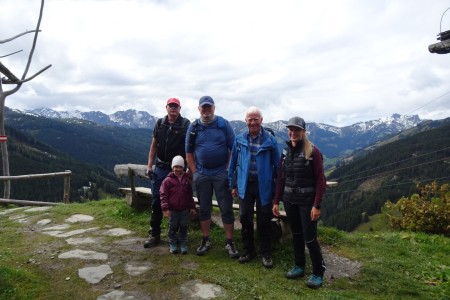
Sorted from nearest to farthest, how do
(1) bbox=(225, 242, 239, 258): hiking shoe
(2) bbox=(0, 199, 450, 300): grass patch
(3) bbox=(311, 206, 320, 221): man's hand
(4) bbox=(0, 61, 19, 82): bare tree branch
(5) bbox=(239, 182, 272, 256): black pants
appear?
(2) bbox=(0, 199, 450, 300): grass patch
(3) bbox=(311, 206, 320, 221): man's hand
(5) bbox=(239, 182, 272, 256): black pants
(1) bbox=(225, 242, 239, 258): hiking shoe
(4) bbox=(0, 61, 19, 82): bare tree branch

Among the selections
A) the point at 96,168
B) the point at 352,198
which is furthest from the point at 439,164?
the point at 96,168

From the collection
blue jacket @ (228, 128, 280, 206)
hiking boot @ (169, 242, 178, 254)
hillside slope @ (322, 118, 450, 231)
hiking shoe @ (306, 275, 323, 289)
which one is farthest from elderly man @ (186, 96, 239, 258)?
hillside slope @ (322, 118, 450, 231)

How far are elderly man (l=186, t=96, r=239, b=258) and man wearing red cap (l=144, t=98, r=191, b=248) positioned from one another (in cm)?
47

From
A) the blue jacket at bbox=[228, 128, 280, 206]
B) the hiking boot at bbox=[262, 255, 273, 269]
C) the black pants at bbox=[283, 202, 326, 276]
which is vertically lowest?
the hiking boot at bbox=[262, 255, 273, 269]

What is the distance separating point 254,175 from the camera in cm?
587

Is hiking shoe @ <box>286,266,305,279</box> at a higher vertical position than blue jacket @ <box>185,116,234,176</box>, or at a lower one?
lower

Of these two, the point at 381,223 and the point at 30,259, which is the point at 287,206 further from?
the point at 381,223

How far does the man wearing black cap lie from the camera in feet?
16.8

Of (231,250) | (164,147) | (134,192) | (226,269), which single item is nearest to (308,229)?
(226,269)

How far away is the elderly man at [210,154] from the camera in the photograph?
6.11 metres

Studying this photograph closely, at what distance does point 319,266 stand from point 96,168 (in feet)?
536

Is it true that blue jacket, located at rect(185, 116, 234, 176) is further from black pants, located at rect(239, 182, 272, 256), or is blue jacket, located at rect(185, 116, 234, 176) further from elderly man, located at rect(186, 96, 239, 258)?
black pants, located at rect(239, 182, 272, 256)

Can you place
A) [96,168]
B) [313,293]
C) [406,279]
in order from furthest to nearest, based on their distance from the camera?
[96,168] → [406,279] → [313,293]

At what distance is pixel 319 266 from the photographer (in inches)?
207
